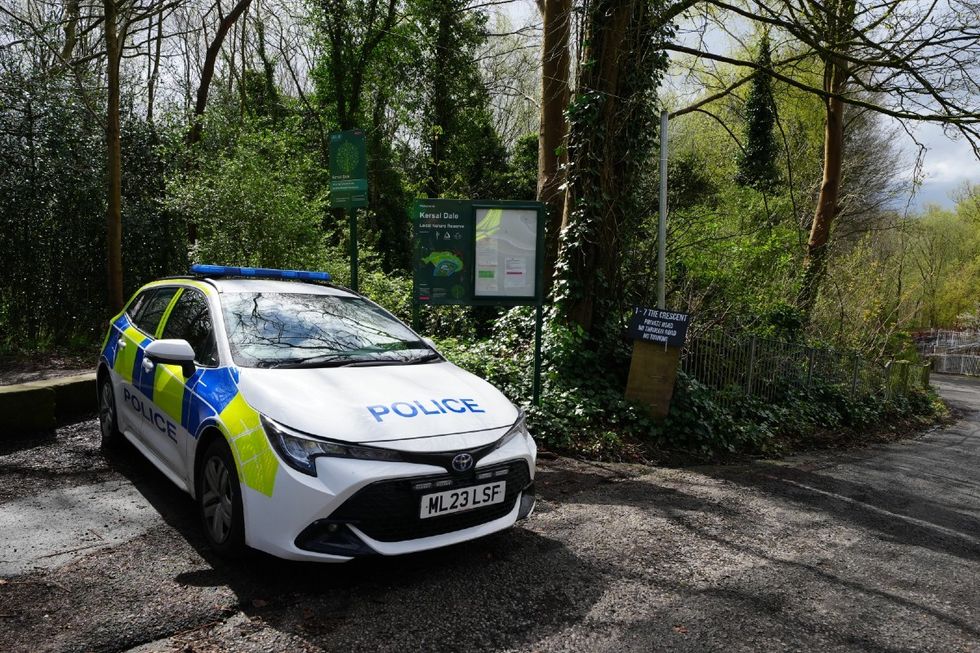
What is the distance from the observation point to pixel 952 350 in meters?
43.3

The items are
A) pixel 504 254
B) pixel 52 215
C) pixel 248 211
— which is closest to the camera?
pixel 504 254

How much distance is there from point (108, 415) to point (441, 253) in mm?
3463

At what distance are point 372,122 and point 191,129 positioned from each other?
12.9 meters

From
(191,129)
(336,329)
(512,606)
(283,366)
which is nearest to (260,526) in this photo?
(283,366)

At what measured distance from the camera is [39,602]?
302 cm

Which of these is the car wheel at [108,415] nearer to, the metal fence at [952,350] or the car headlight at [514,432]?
the car headlight at [514,432]

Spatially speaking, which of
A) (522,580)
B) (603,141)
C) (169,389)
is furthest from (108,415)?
(603,141)

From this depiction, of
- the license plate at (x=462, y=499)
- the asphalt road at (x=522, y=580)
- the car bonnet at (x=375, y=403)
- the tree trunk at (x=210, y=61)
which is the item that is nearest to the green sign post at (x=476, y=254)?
the asphalt road at (x=522, y=580)

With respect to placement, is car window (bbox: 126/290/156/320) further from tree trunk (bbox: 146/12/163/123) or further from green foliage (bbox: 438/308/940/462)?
tree trunk (bbox: 146/12/163/123)

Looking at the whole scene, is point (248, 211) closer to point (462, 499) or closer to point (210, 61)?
point (210, 61)

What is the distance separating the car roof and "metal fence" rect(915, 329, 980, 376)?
145 feet

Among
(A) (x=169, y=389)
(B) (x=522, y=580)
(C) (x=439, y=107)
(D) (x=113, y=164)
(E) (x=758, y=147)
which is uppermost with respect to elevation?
(C) (x=439, y=107)

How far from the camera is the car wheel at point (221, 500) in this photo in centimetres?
329

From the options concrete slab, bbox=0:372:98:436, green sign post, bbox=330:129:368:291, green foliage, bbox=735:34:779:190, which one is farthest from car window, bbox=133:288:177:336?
green foliage, bbox=735:34:779:190
